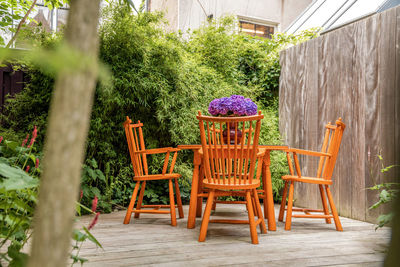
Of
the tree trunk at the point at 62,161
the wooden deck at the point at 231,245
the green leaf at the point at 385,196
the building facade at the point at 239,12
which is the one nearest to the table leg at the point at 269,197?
the wooden deck at the point at 231,245

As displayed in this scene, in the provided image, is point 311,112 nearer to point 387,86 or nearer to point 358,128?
point 358,128

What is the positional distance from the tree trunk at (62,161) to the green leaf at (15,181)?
56cm

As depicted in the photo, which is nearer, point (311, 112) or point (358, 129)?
point (358, 129)

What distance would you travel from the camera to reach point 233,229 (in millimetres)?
2787

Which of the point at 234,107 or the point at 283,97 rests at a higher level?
the point at 283,97

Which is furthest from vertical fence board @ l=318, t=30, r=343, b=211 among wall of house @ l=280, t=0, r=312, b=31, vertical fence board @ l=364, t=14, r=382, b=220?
wall of house @ l=280, t=0, r=312, b=31

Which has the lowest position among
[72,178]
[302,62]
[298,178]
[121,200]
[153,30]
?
[121,200]

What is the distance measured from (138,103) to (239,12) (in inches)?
155

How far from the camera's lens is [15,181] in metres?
0.86

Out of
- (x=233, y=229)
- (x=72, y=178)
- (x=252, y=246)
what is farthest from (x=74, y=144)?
(x=233, y=229)

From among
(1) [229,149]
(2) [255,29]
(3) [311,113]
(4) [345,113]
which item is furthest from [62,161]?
(2) [255,29]

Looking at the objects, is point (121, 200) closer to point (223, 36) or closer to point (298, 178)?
point (298, 178)

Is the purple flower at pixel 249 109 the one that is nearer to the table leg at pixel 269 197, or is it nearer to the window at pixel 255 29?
the table leg at pixel 269 197

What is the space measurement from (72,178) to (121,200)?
3.54 meters
